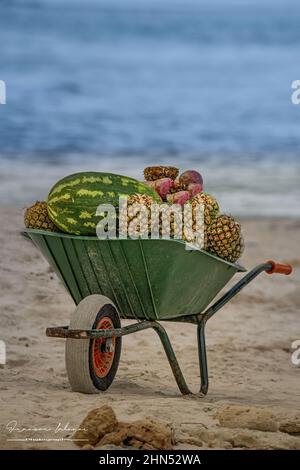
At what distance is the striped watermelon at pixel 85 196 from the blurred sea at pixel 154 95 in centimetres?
505

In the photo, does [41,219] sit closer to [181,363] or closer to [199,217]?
[199,217]

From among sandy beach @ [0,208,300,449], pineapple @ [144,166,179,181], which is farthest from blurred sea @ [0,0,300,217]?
pineapple @ [144,166,179,181]

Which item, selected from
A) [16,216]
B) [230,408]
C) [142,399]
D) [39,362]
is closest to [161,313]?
[142,399]

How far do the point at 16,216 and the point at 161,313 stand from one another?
3.69 meters

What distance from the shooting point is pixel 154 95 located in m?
21.5

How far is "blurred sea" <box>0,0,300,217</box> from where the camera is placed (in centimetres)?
1222

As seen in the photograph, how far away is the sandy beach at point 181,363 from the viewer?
3.77 metres

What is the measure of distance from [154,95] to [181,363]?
53.9ft

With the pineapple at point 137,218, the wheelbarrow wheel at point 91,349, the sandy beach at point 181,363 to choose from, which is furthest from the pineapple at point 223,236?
the sandy beach at point 181,363

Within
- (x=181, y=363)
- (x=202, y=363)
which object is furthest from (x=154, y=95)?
(x=202, y=363)

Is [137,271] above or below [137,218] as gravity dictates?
below

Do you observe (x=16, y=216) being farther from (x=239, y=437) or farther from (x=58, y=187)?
(x=239, y=437)

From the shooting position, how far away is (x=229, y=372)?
17.5 feet

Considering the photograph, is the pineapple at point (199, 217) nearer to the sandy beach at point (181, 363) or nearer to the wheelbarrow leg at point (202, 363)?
the wheelbarrow leg at point (202, 363)
